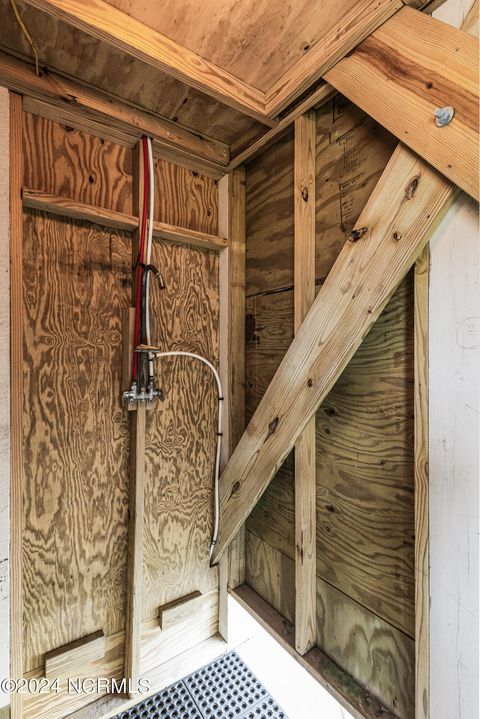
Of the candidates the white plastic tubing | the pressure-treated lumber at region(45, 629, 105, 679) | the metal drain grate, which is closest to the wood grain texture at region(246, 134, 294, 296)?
the white plastic tubing

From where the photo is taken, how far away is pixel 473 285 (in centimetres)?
66

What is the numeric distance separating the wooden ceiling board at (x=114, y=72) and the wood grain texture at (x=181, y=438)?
17.2 inches

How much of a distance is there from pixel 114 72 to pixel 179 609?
5.92 ft

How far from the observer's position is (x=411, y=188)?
2.36 feet

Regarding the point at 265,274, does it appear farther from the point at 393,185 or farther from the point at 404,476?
the point at 404,476

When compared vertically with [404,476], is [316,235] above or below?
above

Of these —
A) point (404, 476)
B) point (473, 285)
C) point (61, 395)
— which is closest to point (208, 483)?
point (61, 395)

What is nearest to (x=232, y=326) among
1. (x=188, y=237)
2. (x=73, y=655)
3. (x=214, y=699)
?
(x=188, y=237)

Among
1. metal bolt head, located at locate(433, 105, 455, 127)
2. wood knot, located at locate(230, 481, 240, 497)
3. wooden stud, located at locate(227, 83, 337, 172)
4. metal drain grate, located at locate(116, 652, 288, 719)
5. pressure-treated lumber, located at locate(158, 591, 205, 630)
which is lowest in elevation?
metal drain grate, located at locate(116, 652, 288, 719)

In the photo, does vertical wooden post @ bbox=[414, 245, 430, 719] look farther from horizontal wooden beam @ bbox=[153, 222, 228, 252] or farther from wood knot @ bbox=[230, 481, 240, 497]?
horizontal wooden beam @ bbox=[153, 222, 228, 252]

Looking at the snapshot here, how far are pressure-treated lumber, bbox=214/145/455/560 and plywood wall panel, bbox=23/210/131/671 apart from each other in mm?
495

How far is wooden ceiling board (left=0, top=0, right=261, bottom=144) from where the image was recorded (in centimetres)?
81

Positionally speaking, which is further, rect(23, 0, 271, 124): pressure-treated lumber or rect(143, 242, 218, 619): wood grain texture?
rect(143, 242, 218, 619): wood grain texture

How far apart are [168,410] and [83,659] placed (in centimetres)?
82
